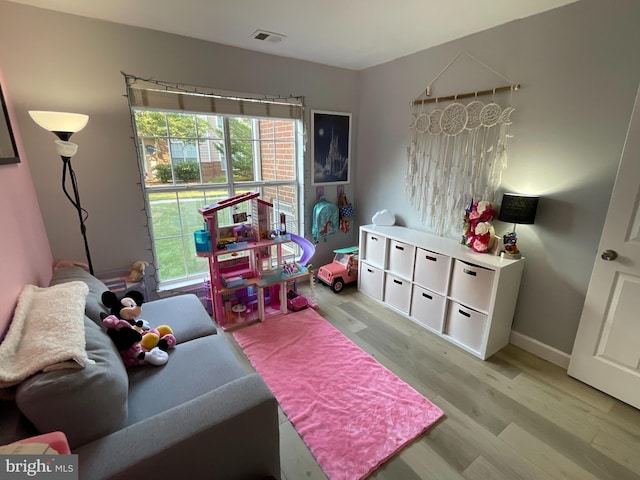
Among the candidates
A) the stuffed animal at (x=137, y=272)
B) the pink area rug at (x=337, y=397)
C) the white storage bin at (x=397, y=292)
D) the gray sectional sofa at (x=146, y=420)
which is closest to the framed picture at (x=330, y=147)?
the white storage bin at (x=397, y=292)

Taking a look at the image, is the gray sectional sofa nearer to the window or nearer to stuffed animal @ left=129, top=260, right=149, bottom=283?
stuffed animal @ left=129, top=260, right=149, bottom=283

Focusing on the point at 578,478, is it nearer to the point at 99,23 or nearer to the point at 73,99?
the point at 73,99

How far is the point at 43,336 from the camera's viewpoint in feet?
3.53

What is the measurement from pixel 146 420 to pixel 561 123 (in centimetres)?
282

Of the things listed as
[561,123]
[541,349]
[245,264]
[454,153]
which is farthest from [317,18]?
[541,349]

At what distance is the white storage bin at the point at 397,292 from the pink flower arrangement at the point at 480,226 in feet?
2.23

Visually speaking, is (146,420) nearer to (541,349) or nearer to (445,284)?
(445,284)

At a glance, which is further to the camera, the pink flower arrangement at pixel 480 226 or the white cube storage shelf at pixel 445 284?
the pink flower arrangement at pixel 480 226

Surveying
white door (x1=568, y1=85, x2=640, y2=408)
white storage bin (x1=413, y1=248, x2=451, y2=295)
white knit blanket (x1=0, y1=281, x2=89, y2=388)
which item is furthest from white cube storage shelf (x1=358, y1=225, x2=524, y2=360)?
white knit blanket (x1=0, y1=281, x2=89, y2=388)

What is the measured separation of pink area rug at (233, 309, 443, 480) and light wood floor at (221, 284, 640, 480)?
68mm

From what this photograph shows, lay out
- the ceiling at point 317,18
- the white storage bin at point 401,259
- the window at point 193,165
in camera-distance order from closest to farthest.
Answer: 1. the ceiling at point 317,18
2. the window at point 193,165
3. the white storage bin at point 401,259

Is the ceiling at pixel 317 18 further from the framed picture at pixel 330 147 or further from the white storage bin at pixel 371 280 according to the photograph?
the white storage bin at pixel 371 280

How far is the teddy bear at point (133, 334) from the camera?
146 cm

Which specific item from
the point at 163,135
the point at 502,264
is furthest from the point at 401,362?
the point at 163,135
